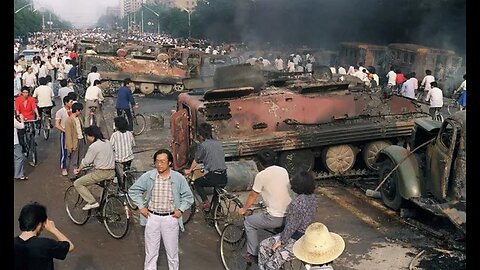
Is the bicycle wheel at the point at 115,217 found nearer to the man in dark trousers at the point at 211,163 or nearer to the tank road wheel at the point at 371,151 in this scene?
the man in dark trousers at the point at 211,163

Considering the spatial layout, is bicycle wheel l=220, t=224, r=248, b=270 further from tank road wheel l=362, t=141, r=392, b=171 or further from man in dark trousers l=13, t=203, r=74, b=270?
tank road wheel l=362, t=141, r=392, b=171

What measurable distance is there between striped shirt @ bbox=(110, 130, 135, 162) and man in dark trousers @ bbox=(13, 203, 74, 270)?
15.1 feet

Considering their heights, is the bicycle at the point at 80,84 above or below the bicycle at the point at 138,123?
above

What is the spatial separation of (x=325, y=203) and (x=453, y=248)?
2726 millimetres

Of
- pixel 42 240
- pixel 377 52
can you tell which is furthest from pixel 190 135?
pixel 377 52

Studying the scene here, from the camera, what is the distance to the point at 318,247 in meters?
4.58

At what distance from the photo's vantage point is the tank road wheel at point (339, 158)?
→ 467 inches

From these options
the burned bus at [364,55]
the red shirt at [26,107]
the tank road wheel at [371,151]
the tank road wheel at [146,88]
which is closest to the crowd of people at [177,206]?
the red shirt at [26,107]

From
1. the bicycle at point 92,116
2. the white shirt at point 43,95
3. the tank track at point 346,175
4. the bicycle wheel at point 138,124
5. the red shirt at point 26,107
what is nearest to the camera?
the tank track at point 346,175

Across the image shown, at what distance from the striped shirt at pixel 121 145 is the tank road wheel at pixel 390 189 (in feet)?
13.2

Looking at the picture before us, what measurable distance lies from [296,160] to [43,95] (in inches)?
253

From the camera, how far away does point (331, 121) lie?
467 inches

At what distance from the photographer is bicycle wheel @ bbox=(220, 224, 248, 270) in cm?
730
